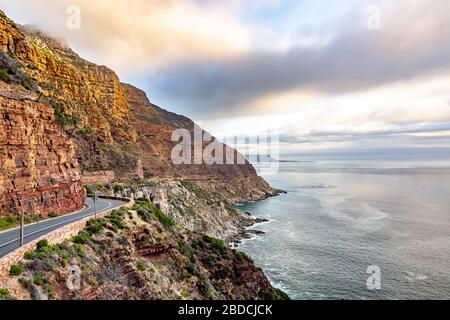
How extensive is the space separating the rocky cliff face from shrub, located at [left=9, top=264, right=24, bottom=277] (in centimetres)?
765

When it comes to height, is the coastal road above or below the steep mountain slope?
above

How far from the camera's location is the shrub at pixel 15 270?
52.9ft

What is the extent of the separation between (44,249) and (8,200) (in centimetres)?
954

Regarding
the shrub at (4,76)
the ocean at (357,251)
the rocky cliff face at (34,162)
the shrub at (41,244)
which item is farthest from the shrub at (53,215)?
the ocean at (357,251)

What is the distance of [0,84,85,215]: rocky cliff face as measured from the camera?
26406 mm

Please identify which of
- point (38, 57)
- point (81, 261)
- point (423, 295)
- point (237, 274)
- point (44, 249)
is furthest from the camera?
point (38, 57)

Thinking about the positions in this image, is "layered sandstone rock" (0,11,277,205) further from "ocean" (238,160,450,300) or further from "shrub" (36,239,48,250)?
"ocean" (238,160,450,300)

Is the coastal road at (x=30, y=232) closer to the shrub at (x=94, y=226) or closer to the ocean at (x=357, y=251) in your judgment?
the shrub at (x=94, y=226)

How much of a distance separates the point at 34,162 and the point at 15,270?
52.4 ft

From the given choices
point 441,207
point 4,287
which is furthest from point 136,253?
point 441,207

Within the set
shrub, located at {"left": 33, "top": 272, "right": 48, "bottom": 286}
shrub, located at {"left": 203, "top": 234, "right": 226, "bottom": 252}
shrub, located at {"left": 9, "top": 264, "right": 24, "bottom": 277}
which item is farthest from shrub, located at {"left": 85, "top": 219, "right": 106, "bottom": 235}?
shrub, located at {"left": 203, "top": 234, "right": 226, "bottom": 252}

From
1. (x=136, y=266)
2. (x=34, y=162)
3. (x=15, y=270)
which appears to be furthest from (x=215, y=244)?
(x=15, y=270)
